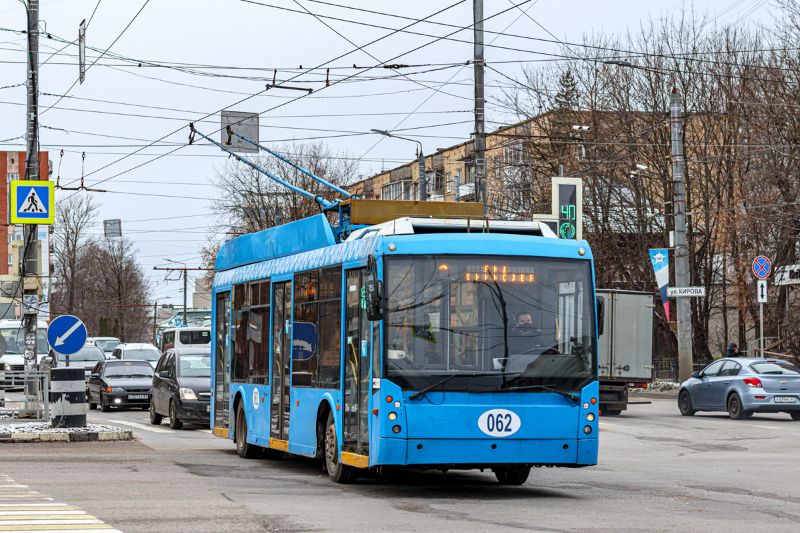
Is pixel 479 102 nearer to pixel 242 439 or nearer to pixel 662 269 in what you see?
pixel 662 269

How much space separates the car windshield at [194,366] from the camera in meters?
28.1

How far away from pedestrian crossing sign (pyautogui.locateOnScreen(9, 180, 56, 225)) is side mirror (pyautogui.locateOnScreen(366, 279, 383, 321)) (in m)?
11.4

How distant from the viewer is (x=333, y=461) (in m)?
15.3

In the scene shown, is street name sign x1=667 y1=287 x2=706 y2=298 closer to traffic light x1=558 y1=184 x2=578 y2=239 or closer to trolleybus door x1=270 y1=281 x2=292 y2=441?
traffic light x1=558 y1=184 x2=578 y2=239

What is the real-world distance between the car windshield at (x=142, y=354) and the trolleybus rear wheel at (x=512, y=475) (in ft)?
102

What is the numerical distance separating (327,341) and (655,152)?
3436cm

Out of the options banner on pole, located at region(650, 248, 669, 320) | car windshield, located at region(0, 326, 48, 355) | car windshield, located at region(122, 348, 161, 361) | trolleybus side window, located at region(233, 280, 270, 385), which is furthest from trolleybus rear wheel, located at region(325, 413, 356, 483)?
car windshield, located at region(0, 326, 48, 355)

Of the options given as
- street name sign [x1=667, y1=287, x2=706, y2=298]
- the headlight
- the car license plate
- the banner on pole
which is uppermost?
the banner on pole

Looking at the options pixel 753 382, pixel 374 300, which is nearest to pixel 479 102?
pixel 753 382

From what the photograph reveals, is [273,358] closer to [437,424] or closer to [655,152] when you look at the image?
[437,424]

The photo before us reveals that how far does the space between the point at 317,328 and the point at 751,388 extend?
51.1 ft

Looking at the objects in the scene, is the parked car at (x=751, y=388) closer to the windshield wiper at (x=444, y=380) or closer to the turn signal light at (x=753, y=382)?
the turn signal light at (x=753, y=382)

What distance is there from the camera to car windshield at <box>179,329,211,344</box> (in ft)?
142

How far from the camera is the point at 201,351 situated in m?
28.9
